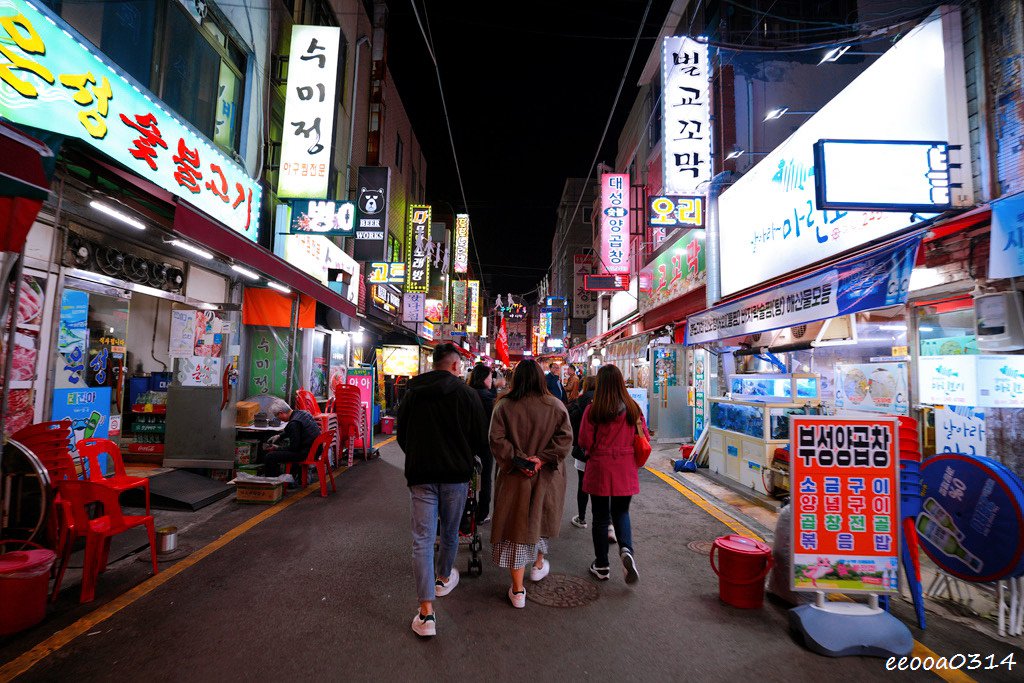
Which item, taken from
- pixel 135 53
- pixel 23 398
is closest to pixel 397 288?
pixel 135 53

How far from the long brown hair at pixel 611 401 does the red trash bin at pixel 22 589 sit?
15.0 ft

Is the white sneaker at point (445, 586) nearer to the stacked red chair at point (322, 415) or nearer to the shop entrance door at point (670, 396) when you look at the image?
the stacked red chair at point (322, 415)

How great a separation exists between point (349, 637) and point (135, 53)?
8.65 meters

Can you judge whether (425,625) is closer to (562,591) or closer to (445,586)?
(445,586)

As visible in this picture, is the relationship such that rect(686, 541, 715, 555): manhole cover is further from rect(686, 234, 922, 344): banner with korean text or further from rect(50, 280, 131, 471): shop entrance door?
rect(50, 280, 131, 471): shop entrance door

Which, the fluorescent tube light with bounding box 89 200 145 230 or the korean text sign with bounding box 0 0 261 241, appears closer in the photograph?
the korean text sign with bounding box 0 0 261 241

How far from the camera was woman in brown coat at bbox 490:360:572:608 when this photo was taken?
13.4 ft

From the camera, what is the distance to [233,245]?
6.25 meters

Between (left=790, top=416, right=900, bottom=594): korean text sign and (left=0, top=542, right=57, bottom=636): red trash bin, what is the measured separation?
5656 mm

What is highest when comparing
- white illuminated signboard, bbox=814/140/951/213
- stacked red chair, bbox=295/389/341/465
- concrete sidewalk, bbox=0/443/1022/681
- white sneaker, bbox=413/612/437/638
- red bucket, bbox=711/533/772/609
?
white illuminated signboard, bbox=814/140/951/213

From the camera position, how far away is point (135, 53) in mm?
7199

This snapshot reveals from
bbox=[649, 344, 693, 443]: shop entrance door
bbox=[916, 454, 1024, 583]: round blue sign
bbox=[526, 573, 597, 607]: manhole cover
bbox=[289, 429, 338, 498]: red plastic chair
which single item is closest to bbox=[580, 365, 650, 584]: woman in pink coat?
bbox=[526, 573, 597, 607]: manhole cover

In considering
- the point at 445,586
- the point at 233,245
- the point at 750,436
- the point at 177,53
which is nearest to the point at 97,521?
the point at 445,586

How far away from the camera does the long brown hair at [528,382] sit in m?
4.30
